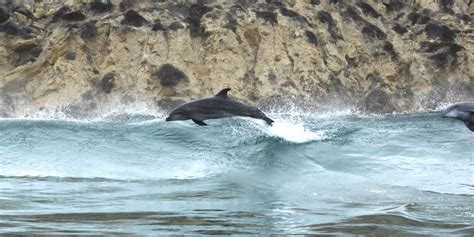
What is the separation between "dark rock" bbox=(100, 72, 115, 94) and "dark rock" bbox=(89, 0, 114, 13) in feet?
8.71

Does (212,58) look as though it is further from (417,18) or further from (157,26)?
(417,18)

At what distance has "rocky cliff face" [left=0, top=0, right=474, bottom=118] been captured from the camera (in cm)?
2500

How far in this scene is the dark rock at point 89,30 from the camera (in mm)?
26000

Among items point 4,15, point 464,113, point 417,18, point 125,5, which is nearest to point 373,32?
point 417,18

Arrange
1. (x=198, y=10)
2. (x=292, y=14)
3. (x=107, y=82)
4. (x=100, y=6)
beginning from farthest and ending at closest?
(x=292, y=14)
(x=198, y=10)
(x=100, y=6)
(x=107, y=82)

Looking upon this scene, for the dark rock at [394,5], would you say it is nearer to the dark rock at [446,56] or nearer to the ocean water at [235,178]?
the dark rock at [446,56]

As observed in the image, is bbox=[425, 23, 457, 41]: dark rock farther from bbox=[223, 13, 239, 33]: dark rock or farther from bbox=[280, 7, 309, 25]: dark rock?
bbox=[223, 13, 239, 33]: dark rock

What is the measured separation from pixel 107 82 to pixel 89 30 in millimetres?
2096

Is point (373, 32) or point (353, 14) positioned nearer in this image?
point (373, 32)

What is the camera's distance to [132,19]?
2638cm

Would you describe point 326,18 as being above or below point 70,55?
above

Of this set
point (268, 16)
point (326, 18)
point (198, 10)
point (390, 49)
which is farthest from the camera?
point (390, 49)

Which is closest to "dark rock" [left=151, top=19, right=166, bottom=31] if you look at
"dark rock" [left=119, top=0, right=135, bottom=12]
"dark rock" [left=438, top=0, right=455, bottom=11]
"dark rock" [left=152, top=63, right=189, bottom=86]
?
"dark rock" [left=119, top=0, right=135, bottom=12]

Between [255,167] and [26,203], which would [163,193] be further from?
[255,167]
